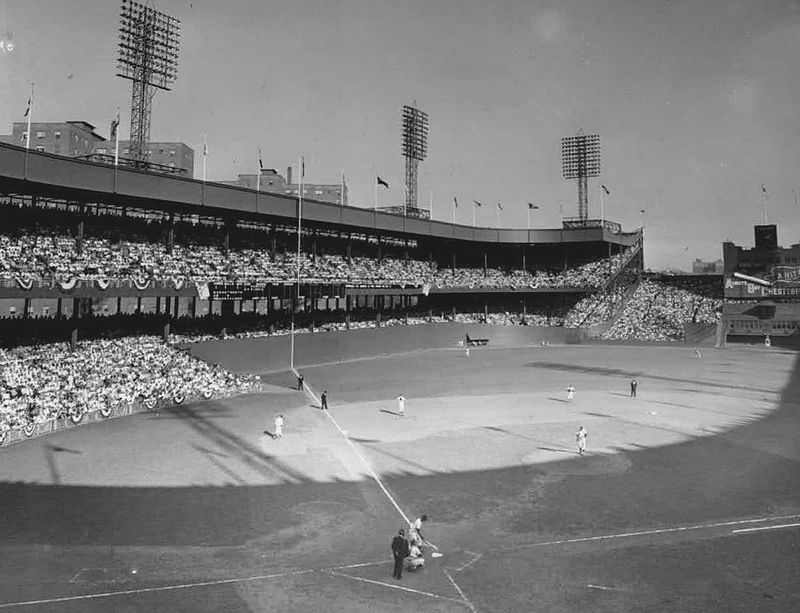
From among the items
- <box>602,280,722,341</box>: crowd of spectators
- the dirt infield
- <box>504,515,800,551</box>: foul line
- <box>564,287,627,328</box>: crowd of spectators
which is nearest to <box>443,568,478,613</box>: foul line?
the dirt infield

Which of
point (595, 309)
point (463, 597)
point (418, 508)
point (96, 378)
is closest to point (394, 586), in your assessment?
point (463, 597)

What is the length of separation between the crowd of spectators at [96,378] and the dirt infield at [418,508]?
203 centimetres

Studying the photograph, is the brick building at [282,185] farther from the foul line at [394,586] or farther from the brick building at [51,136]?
the foul line at [394,586]

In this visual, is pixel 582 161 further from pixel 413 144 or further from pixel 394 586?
pixel 394 586

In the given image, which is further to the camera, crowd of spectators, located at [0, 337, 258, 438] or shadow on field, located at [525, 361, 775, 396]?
shadow on field, located at [525, 361, 775, 396]

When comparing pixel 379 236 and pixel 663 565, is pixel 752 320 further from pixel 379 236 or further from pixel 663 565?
pixel 663 565

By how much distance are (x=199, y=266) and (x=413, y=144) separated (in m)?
38.7

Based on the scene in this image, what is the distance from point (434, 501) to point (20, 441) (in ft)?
60.5

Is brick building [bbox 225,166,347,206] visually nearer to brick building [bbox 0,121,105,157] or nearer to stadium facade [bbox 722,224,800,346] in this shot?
brick building [bbox 0,121,105,157]

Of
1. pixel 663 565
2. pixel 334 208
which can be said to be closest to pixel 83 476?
pixel 663 565

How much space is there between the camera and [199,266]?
148ft

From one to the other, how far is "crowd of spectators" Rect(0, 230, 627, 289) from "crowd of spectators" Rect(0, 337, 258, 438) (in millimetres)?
4737

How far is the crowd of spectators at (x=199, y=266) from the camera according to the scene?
3578 centimetres

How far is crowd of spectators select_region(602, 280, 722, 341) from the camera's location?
69312 mm
